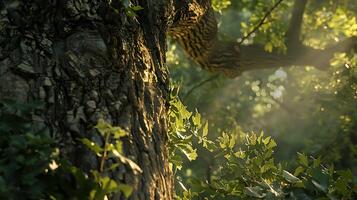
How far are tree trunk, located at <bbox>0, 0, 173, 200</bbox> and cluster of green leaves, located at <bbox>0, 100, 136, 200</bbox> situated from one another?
0.76ft

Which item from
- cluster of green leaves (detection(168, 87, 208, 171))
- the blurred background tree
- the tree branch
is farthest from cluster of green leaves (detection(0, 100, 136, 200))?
the tree branch

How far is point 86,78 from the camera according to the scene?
2.48 m

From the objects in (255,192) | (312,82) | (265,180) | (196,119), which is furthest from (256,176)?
(312,82)

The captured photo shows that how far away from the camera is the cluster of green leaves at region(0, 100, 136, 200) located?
185cm

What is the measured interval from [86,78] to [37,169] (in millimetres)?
708

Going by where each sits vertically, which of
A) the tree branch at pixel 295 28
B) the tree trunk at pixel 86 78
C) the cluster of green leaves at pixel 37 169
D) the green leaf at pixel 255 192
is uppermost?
the tree branch at pixel 295 28

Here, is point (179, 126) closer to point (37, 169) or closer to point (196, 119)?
point (196, 119)

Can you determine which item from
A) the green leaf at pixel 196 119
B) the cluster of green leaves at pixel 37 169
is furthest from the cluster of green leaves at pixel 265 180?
the cluster of green leaves at pixel 37 169

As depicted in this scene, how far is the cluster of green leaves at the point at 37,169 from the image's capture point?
1.85 m

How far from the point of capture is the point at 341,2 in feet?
30.5

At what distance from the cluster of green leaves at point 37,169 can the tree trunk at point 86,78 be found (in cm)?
23

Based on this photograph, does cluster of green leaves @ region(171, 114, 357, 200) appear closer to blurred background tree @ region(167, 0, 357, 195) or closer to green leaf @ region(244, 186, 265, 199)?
green leaf @ region(244, 186, 265, 199)

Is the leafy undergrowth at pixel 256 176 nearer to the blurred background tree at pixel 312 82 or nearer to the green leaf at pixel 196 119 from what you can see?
the green leaf at pixel 196 119

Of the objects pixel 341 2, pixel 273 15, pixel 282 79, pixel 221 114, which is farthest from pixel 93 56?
pixel 282 79
